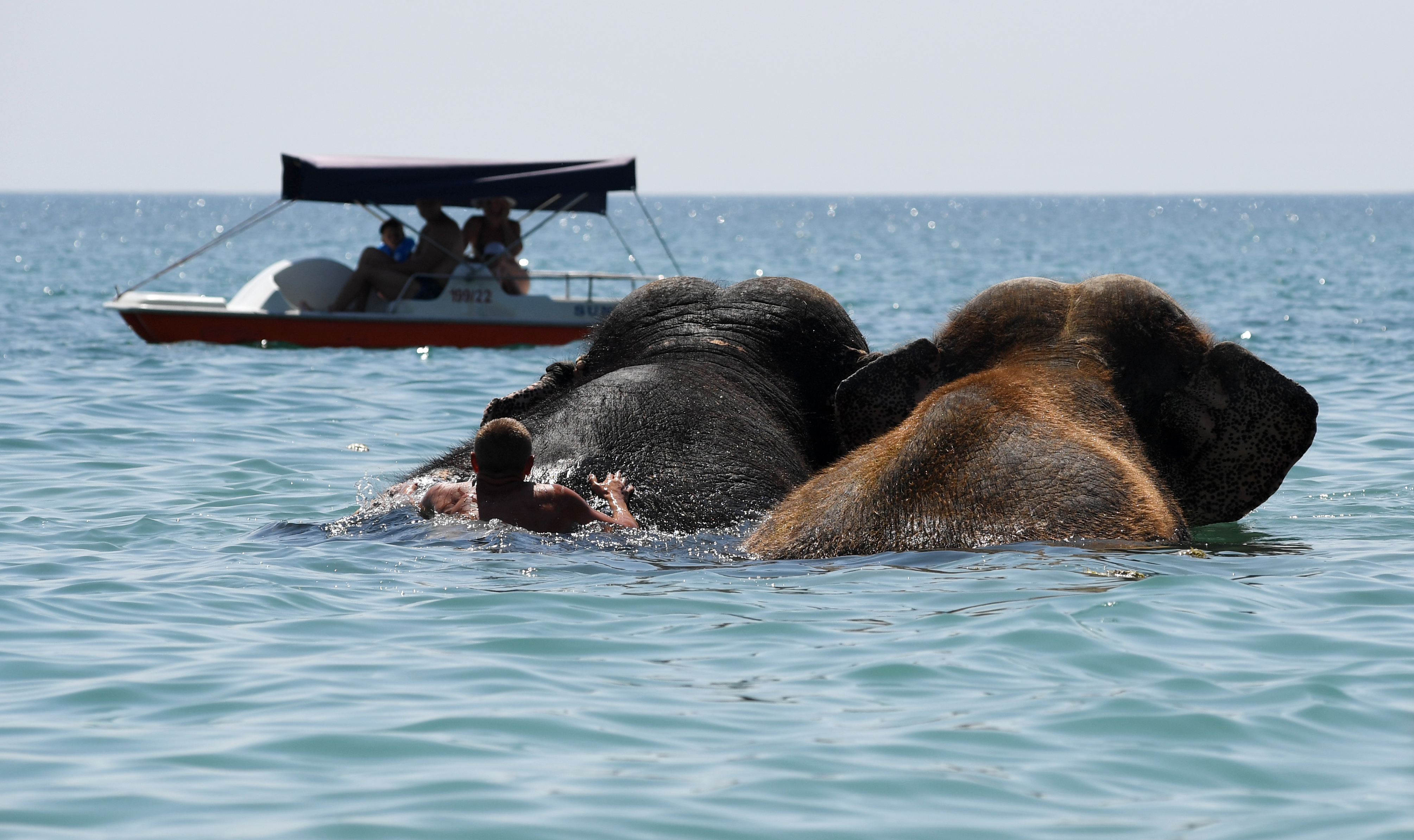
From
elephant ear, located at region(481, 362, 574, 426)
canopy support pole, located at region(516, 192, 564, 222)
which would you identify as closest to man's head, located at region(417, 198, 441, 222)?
canopy support pole, located at region(516, 192, 564, 222)

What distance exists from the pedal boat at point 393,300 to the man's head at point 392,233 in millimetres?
210

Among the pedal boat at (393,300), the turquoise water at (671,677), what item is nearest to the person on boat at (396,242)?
the pedal boat at (393,300)

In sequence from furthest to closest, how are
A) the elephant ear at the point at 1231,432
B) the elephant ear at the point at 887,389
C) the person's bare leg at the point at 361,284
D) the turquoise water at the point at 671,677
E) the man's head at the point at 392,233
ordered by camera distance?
1. the man's head at the point at 392,233
2. the person's bare leg at the point at 361,284
3. the elephant ear at the point at 887,389
4. the elephant ear at the point at 1231,432
5. the turquoise water at the point at 671,677

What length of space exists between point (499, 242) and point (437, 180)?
1.12m

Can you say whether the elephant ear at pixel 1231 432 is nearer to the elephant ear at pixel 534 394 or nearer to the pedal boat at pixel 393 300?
the elephant ear at pixel 534 394

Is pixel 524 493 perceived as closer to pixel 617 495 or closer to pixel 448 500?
pixel 617 495

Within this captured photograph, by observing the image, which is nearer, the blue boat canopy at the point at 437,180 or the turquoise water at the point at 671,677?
the turquoise water at the point at 671,677

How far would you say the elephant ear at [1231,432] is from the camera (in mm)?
6348

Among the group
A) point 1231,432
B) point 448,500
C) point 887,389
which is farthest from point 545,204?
point 1231,432

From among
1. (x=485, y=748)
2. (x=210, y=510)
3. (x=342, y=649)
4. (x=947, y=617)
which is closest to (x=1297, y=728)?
(x=947, y=617)

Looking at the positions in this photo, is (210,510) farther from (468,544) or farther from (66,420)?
(66,420)

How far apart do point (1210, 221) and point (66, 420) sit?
133471 mm

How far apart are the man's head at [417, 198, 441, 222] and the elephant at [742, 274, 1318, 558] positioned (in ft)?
48.1

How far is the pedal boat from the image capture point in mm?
19766
